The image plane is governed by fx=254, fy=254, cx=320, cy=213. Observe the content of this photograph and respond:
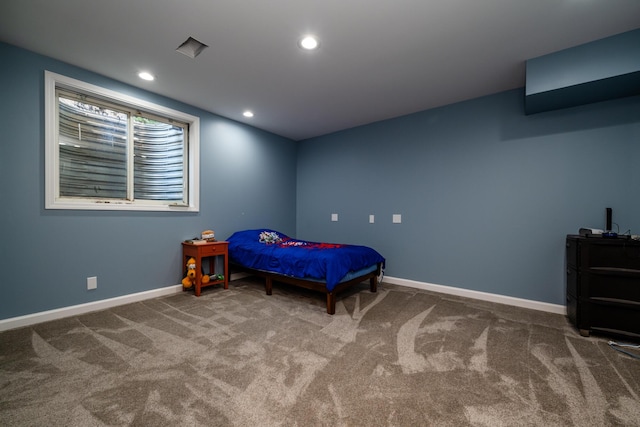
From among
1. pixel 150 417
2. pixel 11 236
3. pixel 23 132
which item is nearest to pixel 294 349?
pixel 150 417

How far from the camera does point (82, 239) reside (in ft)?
8.84

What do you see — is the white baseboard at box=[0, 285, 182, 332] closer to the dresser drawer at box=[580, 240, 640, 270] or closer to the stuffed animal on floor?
the stuffed animal on floor

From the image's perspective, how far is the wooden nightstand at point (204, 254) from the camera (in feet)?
10.7

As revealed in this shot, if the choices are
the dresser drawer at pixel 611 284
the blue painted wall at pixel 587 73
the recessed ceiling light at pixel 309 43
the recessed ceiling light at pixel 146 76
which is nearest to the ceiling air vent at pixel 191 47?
the recessed ceiling light at pixel 146 76

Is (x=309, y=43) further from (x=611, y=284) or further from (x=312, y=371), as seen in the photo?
(x=611, y=284)

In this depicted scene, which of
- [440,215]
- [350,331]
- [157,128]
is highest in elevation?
[157,128]

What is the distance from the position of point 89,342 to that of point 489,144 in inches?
181

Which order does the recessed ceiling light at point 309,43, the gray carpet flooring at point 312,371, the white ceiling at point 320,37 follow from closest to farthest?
1. the gray carpet flooring at point 312,371
2. the white ceiling at point 320,37
3. the recessed ceiling light at point 309,43

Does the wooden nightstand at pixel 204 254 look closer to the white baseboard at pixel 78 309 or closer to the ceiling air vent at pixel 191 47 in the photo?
the white baseboard at pixel 78 309

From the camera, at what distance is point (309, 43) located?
7.38 feet

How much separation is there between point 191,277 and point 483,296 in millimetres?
3779

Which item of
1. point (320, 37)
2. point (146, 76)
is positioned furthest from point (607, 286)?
point (146, 76)

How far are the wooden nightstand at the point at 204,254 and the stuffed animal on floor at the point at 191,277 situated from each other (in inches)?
2.2

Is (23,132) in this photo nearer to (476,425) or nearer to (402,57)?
(402,57)
